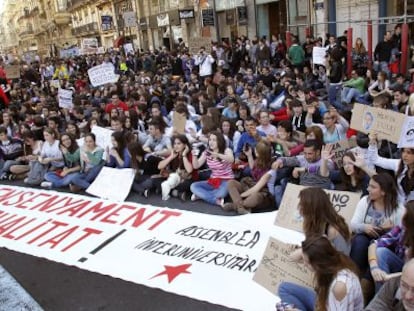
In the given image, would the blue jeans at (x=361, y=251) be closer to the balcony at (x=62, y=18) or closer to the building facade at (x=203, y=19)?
the building facade at (x=203, y=19)

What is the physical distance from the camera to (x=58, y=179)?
8.04 meters

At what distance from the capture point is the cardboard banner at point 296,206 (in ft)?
14.8

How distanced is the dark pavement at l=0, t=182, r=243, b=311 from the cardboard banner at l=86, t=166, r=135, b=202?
1.86 meters

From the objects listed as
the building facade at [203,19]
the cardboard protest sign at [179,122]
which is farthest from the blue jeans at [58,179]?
the building facade at [203,19]

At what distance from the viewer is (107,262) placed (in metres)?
5.02

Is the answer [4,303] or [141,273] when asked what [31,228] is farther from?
[4,303]

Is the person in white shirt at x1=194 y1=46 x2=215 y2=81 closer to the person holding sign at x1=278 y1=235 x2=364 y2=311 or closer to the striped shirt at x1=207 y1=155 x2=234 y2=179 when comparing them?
the striped shirt at x1=207 y1=155 x2=234 y2=179

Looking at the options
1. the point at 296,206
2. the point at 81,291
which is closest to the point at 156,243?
the point at 81,291

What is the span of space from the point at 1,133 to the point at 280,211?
6576mm

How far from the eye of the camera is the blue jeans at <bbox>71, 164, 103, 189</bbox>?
25.1 ft

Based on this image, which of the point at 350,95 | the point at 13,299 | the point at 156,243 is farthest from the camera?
the point at 350,95

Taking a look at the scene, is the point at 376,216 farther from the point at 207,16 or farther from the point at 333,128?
the point at 207,16

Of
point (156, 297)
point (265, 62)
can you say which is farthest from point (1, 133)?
point (265, 62)

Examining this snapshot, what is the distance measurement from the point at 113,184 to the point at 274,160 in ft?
8.66
